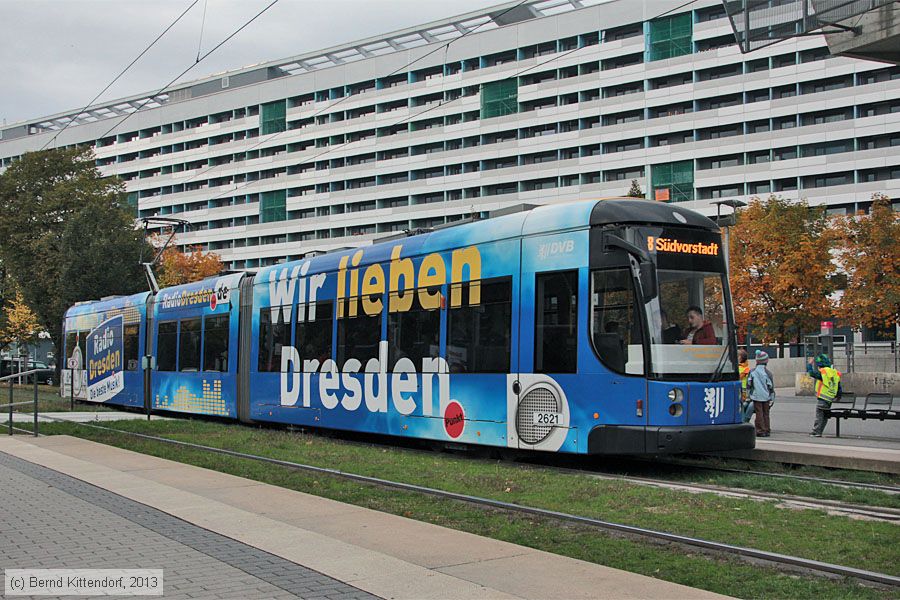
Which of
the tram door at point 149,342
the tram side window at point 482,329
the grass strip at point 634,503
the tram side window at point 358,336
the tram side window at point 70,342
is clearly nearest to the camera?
the grass strip at point 634,503

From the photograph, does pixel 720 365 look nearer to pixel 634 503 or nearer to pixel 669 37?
pixel 634 503

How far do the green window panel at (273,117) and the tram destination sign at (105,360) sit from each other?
67291 millimetres

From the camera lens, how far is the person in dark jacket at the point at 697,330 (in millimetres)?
12648

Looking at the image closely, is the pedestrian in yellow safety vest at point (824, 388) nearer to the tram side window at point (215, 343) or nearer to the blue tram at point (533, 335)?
the blue tram at point (533, 335)

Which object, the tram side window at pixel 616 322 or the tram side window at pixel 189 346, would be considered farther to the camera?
the tram side window at pixel 189 346

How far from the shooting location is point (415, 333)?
51.7 feet

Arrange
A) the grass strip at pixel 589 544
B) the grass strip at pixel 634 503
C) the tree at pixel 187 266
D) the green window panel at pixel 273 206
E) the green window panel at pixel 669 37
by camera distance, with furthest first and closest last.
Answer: the green window panel at pixel 273 206
the green window panel at pixel 669 37
the tree at pixel 187 266
the grass strip at pixel 634 503
the grass strip at pixel 589 544

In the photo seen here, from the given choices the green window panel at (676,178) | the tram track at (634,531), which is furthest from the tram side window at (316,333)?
the green window panel at (676,178)

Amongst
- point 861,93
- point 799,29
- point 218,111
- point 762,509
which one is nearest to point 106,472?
point 762,509

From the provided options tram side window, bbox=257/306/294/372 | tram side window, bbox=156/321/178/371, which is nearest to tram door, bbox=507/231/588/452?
tram side window, bbox=257/306/294/372

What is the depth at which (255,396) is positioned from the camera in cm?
2086

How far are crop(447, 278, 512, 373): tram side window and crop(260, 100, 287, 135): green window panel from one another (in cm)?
8461

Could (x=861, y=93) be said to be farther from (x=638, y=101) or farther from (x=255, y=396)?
(x=255, y=396)

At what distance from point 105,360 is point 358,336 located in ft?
52.3
